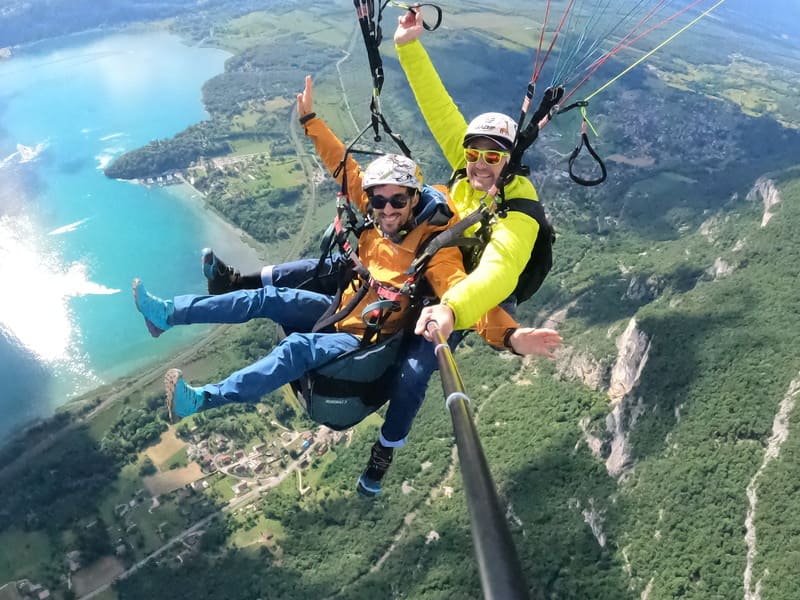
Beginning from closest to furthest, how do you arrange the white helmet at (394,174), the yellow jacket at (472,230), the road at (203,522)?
the yellow jacket at (472,230), the white helmet at (394,174), the road at (203,522)

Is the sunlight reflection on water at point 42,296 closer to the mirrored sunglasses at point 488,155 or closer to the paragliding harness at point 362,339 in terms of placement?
the paragliding harness at point 362,339

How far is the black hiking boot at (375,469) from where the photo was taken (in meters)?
3.99

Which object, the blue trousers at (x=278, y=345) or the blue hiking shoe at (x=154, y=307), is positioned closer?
the blue trousers at (x=278, y=345)

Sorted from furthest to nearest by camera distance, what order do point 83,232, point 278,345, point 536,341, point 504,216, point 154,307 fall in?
point 83,232
point 154,307
point 278,345
point 504,216
point 536,341

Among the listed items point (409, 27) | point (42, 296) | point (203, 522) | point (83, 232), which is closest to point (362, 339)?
point (409, 27)

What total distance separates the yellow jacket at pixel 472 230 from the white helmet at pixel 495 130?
0.78ft

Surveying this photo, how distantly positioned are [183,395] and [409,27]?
2.60 metres

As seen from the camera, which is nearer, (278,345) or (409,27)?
(278,345)

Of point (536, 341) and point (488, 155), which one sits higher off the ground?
point (488, 155)

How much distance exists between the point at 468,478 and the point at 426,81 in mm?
3422

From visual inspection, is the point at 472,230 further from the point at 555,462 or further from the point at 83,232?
the point at 83,232

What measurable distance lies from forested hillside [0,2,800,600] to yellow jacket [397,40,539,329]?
526 inches

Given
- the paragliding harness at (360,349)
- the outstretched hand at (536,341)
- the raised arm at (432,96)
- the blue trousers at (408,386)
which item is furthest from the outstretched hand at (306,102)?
the outstretched hand at (536,341)

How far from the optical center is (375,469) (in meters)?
4.10
